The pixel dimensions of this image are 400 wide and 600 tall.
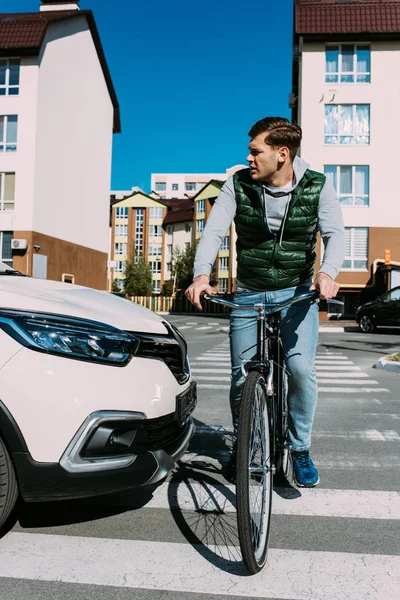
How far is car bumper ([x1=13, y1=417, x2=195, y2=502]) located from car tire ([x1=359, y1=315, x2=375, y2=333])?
19.8 meters

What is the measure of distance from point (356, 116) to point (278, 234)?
30.1 metres

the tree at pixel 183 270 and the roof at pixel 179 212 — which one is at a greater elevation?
the roof at pixel 179 212

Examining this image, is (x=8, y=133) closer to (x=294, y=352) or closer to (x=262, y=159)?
(x=262, y=159)

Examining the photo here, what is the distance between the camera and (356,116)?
3119 centimetres

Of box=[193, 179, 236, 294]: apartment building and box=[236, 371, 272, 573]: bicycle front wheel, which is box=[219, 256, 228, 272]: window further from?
box=[236, 371, 272, 573]: bicycle front wheel

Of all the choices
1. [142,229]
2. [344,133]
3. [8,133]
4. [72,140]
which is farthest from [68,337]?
[142,229]

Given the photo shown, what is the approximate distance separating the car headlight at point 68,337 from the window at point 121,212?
83368mm

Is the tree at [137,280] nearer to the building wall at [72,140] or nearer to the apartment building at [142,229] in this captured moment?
the apartment building at [142,229]

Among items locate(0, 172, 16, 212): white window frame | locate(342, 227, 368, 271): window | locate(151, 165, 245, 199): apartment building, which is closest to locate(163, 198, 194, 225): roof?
locate(151, 165, 245, 199): apartment building

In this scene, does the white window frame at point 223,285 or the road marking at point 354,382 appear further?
the white window frame at point 223,285

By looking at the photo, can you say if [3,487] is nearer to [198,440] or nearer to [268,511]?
[268,511]

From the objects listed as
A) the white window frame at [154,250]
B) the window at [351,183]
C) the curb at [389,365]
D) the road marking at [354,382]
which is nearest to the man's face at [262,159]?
the road marking at [354,382]

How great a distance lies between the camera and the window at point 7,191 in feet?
95.3

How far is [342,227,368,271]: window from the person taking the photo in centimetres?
3077
